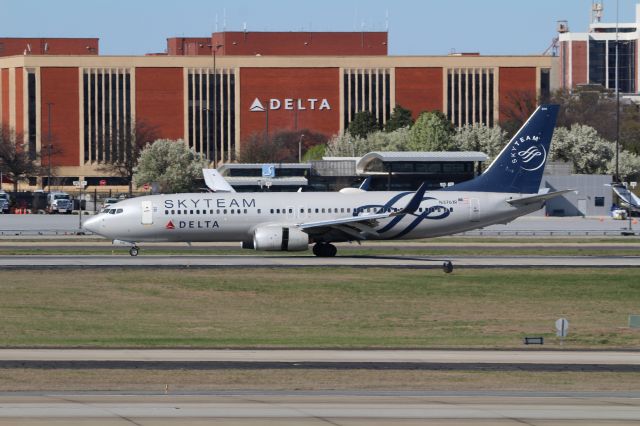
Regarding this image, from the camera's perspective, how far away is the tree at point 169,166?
14312cm

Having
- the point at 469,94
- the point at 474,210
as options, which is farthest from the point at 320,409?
the point at 469,94

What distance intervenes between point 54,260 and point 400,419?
134 feet

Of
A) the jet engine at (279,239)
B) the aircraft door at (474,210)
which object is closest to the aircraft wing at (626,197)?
the aircraft door at (474,210)

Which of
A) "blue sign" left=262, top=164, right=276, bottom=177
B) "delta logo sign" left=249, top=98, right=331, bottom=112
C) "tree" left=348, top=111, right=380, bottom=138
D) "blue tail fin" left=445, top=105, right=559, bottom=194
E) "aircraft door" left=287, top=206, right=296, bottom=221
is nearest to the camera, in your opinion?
"aircraft door" left=287, top=206, right=296, bottom=221

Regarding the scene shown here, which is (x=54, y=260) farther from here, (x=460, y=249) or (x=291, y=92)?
(x=291, y=92)

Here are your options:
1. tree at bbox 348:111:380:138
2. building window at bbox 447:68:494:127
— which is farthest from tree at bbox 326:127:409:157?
building window at bbox 447:68:494:127

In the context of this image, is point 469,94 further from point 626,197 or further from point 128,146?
point 626,197

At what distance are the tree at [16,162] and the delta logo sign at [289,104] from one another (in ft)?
115

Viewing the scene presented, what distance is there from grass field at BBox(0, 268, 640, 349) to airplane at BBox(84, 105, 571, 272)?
6878 millimetres

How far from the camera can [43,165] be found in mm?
177250

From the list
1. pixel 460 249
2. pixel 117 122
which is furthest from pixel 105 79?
pixel 460 249

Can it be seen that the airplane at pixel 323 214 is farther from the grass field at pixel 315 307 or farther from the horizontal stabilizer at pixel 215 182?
the horizontal stabilizer at pixel 215 182

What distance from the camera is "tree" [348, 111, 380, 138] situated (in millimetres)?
179250

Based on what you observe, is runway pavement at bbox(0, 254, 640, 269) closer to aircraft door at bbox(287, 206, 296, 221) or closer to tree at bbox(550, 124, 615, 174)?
aircraft door at bbox(287, 206, 296, 221)
